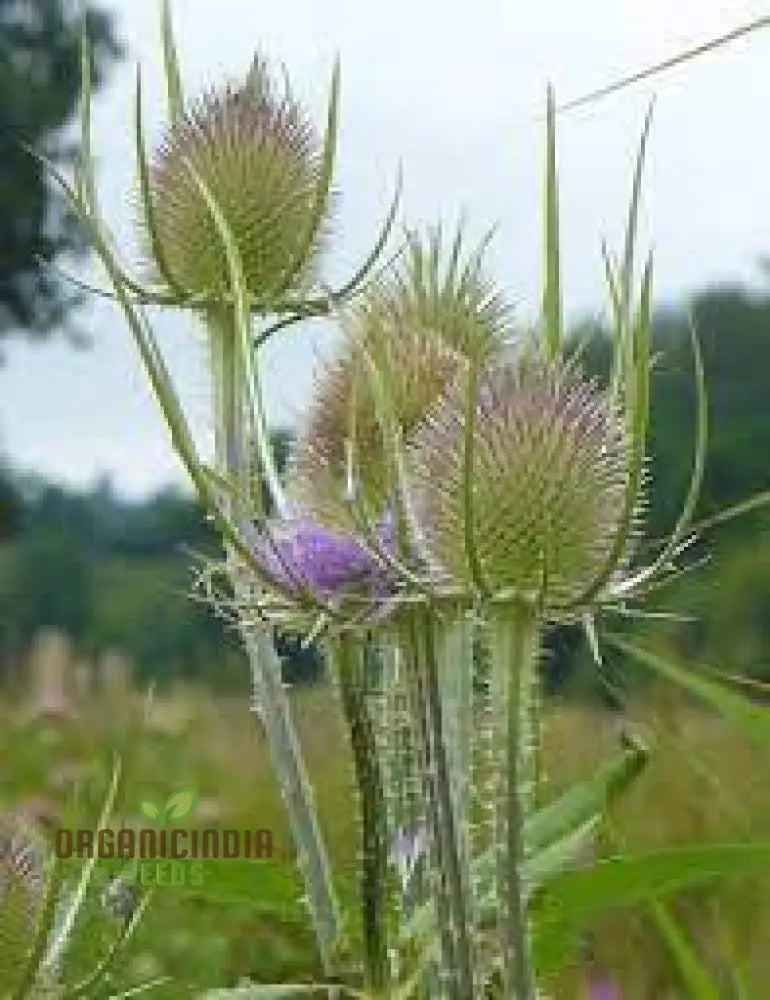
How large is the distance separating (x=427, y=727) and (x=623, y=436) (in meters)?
0.18

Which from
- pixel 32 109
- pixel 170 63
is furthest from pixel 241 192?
pixel 32 109

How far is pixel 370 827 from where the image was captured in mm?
1367

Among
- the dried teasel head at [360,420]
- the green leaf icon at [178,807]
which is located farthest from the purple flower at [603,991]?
the dried teasel head at [360,420]

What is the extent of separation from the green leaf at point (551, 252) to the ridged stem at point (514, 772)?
0.54 feet

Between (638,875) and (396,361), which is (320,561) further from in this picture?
(638,875)

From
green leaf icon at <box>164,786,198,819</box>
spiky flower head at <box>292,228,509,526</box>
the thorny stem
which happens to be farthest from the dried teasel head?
green leaf icon at <box>164,786,198,819</box>

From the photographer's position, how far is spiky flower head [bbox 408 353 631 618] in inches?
47.8

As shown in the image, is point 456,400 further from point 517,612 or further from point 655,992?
point 655,992

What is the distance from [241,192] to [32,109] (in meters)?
28.6

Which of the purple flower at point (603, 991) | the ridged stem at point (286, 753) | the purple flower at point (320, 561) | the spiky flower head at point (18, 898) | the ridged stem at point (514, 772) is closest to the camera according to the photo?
the ridged stem at point (514, 772)

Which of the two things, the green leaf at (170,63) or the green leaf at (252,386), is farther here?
the green leaf at (170,63)

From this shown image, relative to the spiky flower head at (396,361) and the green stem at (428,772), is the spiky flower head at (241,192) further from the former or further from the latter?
the green stem at (428,772)

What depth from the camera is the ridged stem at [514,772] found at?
114cm

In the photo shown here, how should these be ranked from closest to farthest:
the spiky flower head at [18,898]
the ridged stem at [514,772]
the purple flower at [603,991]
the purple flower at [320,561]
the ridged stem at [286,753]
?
1. the ridged stem at [514,772]
2. the purple flower at [320,561]
3. the ridged stem at [286,753]
4. the spiky flower head at [18,898]
5. the purple flower at [603,991]
